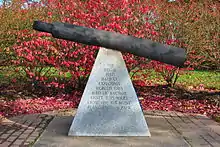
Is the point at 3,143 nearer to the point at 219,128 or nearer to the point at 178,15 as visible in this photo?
the point at 219,128

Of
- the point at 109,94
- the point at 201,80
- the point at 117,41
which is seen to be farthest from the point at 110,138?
the point at 201,80

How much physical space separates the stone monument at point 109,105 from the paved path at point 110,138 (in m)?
0.20

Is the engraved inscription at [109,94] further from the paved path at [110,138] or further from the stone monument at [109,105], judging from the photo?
the paved path at [110,138]

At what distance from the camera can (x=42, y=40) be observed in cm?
982

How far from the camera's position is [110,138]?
605 cm

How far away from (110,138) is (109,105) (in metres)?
0.56

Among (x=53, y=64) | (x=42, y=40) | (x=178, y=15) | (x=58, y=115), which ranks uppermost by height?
(x=178, y=15)

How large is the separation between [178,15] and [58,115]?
5394 mm

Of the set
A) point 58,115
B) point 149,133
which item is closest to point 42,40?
point 58,115

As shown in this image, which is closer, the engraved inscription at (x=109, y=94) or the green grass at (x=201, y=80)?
the engraved inscription at (x=109, y=94)

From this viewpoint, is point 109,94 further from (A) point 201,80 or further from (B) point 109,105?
(A) point 201,80

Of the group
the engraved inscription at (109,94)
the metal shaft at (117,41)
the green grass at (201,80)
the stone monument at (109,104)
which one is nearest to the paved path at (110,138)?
the stone monument at (109,104)

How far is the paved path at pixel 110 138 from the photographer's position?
18.8 feet

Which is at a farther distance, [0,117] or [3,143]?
[0,117]
